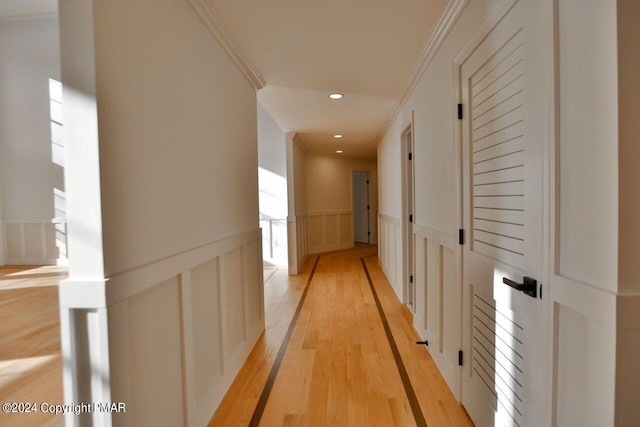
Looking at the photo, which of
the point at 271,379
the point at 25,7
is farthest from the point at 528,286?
the point at 25,7

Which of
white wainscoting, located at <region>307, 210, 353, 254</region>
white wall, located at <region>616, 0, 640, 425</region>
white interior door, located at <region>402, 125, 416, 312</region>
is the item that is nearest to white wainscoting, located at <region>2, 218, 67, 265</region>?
white wainscoting, located at <region>307, 210, 353, 254</region>

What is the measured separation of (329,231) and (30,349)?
6054 mm

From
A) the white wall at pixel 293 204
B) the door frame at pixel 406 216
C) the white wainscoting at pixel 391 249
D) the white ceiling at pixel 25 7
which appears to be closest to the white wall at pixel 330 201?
the white wall at pixel 293 204

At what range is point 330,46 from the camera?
2.41m

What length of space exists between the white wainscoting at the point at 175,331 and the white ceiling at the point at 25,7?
6314 mm

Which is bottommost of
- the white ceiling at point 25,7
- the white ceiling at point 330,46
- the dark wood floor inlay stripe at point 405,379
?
the dark wood floor inlay stripe at point 405,379

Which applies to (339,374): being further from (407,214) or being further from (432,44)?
(432,44)

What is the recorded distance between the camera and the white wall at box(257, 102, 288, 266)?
6016 millimetres

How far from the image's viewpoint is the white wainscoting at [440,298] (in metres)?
1.99

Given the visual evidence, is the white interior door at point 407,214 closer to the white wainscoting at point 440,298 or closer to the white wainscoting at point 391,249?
the white wainscoting at point 391,249

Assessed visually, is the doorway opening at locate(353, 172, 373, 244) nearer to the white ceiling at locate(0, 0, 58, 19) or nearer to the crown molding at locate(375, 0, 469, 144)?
the crown molding at locate(375, 0, 469, 144)

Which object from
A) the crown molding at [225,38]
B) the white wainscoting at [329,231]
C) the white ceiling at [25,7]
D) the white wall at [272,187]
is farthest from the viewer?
the white wainscoting at [329,231]

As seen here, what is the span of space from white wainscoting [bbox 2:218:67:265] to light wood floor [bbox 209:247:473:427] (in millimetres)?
4586

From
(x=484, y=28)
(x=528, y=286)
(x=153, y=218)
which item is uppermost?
(x=484, y=28)
